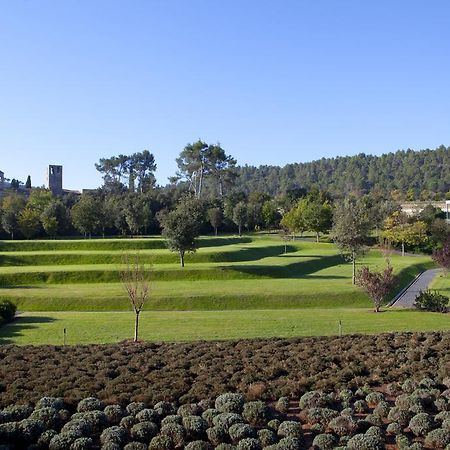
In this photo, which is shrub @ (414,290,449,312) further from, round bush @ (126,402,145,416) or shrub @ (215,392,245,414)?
round bush @ (126,402,145,416)

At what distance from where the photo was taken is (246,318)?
33.0 m

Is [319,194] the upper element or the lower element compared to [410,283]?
upper

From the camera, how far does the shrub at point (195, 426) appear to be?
45.4ft

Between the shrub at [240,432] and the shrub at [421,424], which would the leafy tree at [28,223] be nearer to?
the shrub at [240,432]

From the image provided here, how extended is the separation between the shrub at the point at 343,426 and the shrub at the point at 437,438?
1.75 m

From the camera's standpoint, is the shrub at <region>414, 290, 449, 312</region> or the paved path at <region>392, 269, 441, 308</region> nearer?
the shrub at <region>414, 290, 449, 312</region>

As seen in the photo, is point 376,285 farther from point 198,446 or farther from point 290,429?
point 198,446

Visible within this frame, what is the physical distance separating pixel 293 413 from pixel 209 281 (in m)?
30.5

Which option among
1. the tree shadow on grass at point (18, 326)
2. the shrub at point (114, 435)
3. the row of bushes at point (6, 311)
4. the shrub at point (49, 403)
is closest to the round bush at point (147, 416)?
the shrub at point (114, 435)

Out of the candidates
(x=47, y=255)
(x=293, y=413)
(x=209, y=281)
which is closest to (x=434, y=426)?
(x=293, y=413)

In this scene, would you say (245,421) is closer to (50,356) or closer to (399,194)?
(50,356)

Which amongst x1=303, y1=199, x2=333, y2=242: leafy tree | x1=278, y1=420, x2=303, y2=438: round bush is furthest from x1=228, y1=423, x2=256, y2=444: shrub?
x1=303, y1=199, x2=333, y2=242: leafy tree

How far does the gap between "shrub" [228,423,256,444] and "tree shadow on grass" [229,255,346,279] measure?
35.3 metres

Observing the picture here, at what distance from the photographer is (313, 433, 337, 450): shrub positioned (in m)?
12.8
